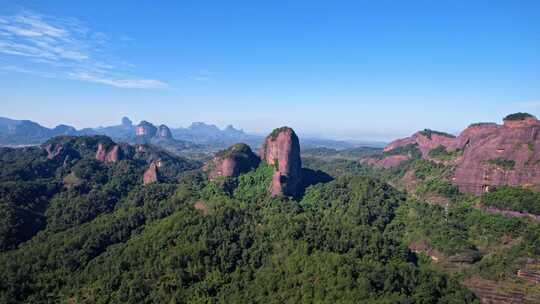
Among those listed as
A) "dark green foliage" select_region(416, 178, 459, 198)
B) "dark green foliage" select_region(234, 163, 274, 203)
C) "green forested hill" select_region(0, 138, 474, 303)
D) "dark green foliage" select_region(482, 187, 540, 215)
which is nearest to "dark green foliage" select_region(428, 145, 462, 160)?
"dark green foliage" select_region(416, 178, 459, 198)

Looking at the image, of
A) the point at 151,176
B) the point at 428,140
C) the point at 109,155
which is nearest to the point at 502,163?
the point at 428,140

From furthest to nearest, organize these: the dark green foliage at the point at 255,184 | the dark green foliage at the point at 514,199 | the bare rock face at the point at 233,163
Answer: the bare rock face at the point at 233,163, the dark green foliage at the point at 255,184, the dark green foliage at the point at 514,199

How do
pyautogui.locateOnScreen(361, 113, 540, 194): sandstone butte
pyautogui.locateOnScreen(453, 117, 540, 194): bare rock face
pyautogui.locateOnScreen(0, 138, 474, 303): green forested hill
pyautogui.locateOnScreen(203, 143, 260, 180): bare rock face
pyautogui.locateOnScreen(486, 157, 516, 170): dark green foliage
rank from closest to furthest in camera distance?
pyautogui.locateOnScreen(0, 138, 474, 303): green forested hill < pyautogui.locateOnScreen(453, 117, 540, 194): bare rock face < pyautogui.locateOnScreen(361, 113, 540, 194): sandstone butte < pyautogui.locateOnScreen(486, 157, 516, 170): dark green foliage < pyautogui.locateOnScreen(203, 143, 260, 180): bare rock face

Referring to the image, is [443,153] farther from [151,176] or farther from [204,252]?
[151,176]

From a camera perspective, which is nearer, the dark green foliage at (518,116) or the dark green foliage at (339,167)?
the dark green foliage at (518,116)

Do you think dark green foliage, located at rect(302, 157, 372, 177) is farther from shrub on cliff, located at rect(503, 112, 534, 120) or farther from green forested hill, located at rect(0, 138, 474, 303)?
shrub on cliff, located at rect(503, 112, 534, 120)

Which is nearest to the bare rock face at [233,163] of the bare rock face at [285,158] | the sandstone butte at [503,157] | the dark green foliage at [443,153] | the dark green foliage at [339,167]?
the bare rock face at [285,158]

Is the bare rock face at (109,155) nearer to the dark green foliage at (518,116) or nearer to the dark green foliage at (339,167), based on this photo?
the dark green foliage at (339,167)
